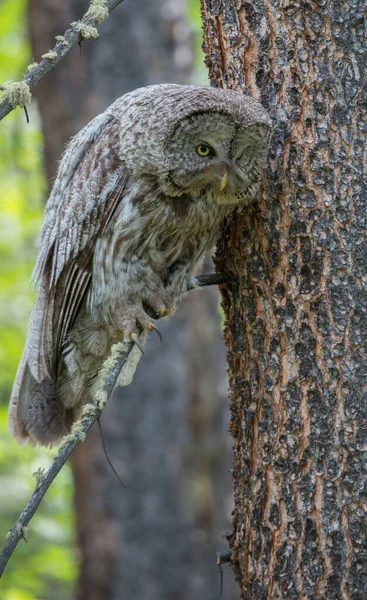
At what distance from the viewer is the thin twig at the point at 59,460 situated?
2.29 m

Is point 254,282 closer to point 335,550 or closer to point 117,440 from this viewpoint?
point 335,550

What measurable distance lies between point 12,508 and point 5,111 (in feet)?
19.3

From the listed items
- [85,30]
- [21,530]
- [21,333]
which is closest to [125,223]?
[85,30]

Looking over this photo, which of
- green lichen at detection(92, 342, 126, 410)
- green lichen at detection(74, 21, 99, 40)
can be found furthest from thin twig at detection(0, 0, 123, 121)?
green lichen at detection(92, 342, 126, 410)

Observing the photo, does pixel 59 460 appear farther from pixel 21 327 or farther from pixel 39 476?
pixel 21 327

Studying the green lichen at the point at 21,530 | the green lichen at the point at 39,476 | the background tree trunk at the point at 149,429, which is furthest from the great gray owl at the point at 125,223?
the background tree trunk at the point at 149,429

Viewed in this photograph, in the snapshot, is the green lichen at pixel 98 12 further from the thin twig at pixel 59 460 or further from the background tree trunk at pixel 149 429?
the background tree trunk at pixel 149 429

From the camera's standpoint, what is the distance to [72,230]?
3436 millimetres

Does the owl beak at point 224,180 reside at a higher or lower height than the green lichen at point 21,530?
higher

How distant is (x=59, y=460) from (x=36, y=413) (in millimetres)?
1357

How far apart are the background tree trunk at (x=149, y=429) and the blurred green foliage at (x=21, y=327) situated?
18.6 inches

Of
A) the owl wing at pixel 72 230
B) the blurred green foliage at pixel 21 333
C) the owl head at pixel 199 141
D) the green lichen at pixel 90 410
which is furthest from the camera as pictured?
the blurred green foliage at pixel 21 333

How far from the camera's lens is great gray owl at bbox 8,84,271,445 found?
2961mm

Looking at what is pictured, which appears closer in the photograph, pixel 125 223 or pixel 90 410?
pixel 90 410
